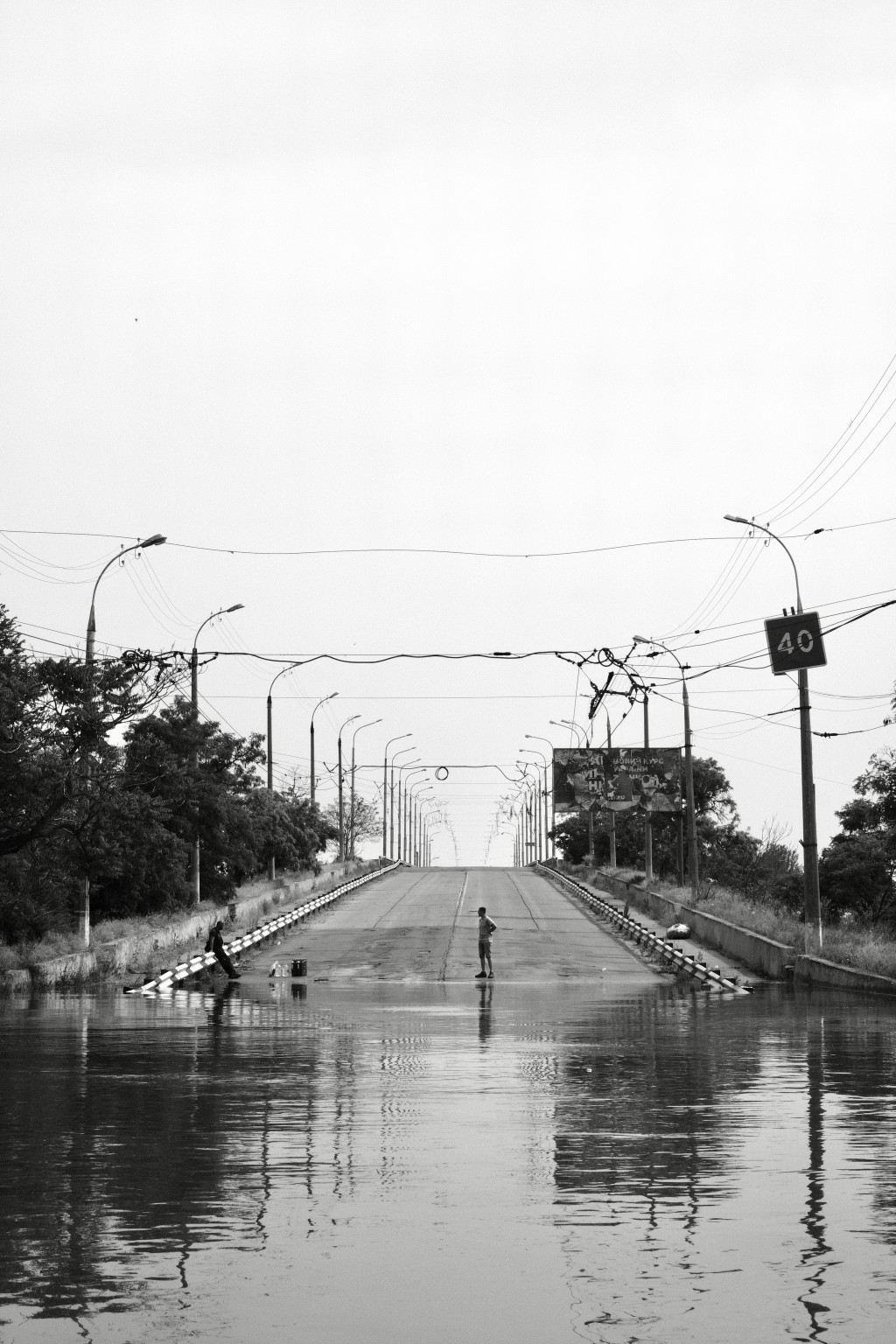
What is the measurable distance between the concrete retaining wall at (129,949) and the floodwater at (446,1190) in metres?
13.4

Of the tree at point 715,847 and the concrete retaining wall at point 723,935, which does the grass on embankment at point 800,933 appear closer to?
the concrete retaining wall at point 723,935

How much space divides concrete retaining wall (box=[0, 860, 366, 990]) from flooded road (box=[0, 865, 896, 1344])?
13123 mm

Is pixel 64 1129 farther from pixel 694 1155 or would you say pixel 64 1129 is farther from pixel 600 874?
pixel 600 874

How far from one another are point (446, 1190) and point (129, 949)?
31.7m

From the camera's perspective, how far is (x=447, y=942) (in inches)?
2074

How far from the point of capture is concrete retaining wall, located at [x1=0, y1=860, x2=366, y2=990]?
1415 inches

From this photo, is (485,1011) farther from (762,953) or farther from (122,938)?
(122,938)

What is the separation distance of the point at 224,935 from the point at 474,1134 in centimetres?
3756

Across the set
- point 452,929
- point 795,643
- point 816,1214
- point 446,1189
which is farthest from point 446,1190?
point 452,929

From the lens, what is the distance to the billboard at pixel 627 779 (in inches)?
2840

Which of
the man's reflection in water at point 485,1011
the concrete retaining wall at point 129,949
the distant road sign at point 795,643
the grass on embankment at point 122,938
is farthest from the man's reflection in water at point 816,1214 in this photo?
the grass on embankment at point 122,938

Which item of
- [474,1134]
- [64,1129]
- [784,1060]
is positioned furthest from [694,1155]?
[784,1060]

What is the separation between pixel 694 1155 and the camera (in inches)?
494

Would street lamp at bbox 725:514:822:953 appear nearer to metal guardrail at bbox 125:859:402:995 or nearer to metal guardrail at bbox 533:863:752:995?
metal guardrail at bbox 533:863:752:995
